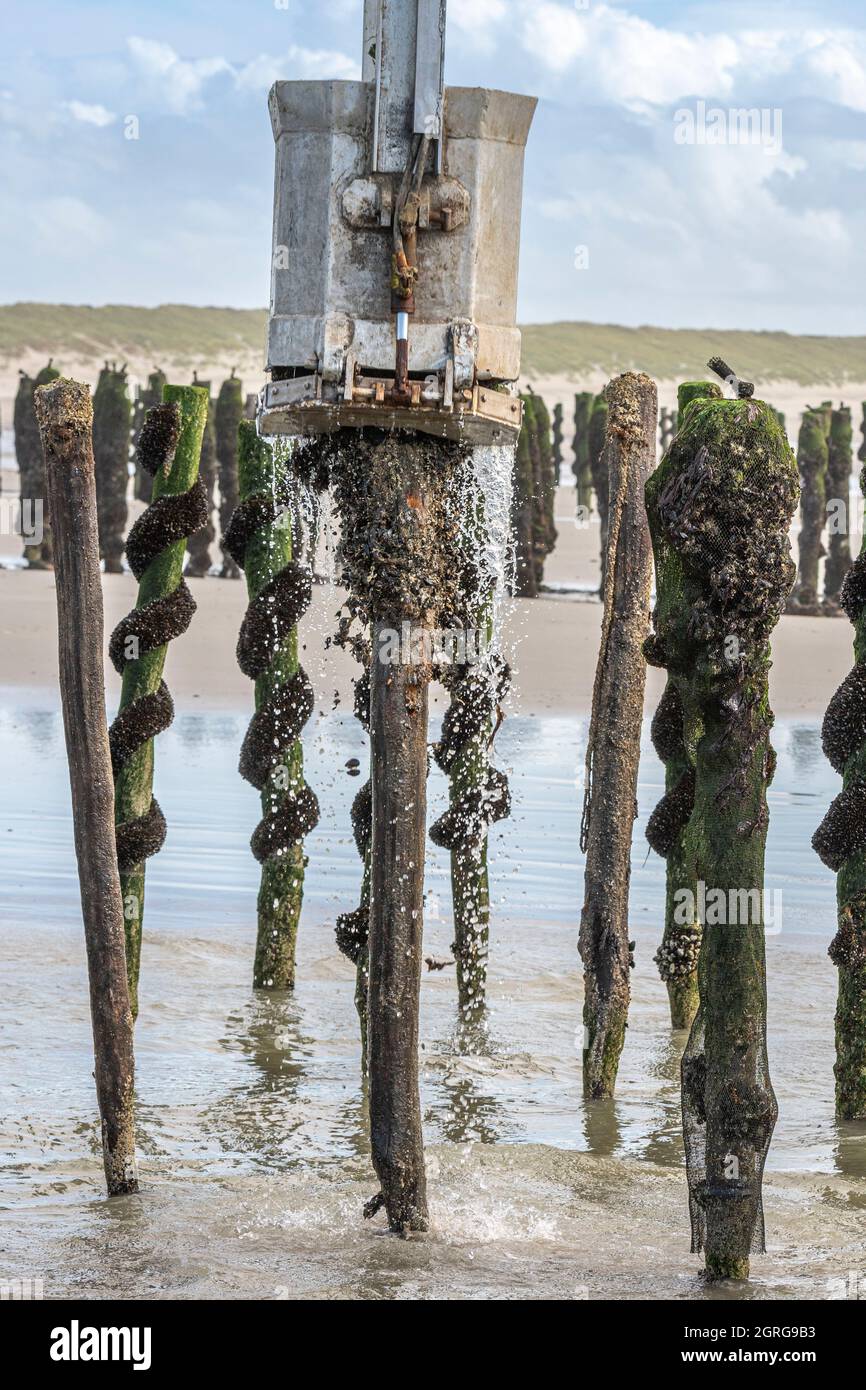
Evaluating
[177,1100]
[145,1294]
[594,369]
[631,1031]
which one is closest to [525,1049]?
[631,1031]

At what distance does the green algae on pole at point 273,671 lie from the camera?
34.9ft

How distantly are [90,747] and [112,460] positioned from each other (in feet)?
88.1

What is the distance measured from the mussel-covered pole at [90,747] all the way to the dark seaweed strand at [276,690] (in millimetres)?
3187

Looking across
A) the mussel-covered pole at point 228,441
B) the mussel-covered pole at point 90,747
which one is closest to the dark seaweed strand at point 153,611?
the mussel-covered pole at point 90,747

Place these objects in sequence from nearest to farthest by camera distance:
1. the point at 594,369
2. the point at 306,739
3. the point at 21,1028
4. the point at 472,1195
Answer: the point at 472,1195
the point at 21,1028
the point at 306,739
the point at 594,369

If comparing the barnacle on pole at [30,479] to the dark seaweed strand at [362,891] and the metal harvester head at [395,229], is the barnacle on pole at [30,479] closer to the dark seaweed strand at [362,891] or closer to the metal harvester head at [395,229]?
the dark seaweed strand at [362,891]

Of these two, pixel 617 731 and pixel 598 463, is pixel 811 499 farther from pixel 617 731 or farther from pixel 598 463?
pixel 617 731

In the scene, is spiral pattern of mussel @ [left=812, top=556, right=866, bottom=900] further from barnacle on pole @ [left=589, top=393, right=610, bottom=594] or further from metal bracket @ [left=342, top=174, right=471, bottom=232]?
barnacle on pole @ [left=589, top=393, right=610, bottom=594]

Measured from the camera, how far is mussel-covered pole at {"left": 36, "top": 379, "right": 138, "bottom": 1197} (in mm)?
7250

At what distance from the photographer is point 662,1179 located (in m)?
8.02

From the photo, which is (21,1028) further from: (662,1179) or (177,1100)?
(662,1179)

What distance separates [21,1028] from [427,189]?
5.25 metres

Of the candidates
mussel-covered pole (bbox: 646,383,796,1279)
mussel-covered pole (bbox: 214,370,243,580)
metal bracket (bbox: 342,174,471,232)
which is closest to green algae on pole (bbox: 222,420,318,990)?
metal bracket (bbox: 342,174,471,232)

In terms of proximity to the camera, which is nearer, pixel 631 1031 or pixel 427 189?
pixel 427 189
